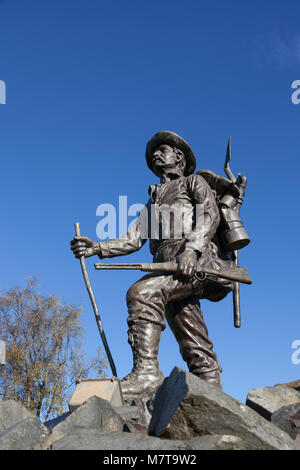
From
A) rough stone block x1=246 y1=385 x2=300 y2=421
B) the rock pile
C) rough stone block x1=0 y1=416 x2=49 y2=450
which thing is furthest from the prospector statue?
rough stone block x1=0 y1=416 x2=49 y2=450

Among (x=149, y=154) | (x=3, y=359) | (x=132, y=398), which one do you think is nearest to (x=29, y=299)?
(x=3, y=359)

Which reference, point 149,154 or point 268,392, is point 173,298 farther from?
point 149,154

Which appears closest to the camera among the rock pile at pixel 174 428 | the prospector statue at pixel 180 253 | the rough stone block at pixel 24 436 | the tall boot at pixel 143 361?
the rock pile at pixel 174 428

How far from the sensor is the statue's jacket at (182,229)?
18.4 ft

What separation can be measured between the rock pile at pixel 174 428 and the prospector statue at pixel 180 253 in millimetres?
1842

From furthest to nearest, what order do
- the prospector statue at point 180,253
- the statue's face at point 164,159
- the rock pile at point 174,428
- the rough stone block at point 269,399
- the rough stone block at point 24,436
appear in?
the statue's face at point 164,159, the prospector statue at point 180,253, the rough stone block at point 269,399, the rough stone block at point 24,436, the rock pile at point 174,428

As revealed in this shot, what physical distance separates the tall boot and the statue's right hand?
3.61 feet

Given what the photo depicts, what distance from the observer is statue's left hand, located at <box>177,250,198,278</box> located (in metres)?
5.24

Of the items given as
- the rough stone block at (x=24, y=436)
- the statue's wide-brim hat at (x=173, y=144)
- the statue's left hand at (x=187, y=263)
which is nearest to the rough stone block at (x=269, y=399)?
the statue's left hand at (x=187, y=263)

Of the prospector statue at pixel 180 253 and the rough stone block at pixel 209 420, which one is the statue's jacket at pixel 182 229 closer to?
the prospector statue at pixel 180 253

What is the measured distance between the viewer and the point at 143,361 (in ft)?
16.4

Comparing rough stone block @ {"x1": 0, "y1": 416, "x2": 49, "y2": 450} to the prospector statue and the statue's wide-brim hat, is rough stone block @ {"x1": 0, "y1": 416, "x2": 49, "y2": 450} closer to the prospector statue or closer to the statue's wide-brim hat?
the prospector statue

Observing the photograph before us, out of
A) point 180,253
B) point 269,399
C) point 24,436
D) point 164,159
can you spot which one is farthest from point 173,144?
point 24,436

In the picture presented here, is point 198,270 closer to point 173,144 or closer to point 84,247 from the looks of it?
point 84,247
